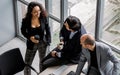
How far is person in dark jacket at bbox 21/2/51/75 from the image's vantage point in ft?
19.2

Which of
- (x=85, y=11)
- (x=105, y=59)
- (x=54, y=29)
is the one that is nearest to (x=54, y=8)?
(x=54, y=29)

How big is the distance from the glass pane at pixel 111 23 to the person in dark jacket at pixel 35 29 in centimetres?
98

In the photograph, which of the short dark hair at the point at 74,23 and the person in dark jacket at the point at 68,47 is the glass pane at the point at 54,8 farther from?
the short dark hair at the point at 74,23

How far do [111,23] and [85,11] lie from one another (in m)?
0.58

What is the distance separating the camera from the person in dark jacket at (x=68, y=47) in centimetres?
553

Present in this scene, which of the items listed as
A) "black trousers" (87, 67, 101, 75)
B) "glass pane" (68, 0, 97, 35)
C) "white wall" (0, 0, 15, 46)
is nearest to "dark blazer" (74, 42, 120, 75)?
"black trousers" (87, 67, 101, 75)

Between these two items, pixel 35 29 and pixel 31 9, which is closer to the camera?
pixel 31 9

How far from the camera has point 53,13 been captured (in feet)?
22.4

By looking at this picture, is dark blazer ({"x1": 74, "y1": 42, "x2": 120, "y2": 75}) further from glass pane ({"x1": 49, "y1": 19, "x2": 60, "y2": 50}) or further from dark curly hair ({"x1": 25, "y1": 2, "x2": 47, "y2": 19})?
glass pane ({"x1": 49, "y1": 19, "x2": 60, "y2": 50})

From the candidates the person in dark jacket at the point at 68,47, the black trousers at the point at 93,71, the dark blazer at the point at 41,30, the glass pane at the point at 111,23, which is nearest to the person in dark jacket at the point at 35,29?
the dark blazer at the point at 41,30

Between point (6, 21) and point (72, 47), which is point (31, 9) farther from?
point (6, 21)

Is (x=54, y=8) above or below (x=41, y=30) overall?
above

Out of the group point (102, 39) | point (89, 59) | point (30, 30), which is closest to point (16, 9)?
point (30, 30)

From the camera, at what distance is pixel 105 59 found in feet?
17.0
